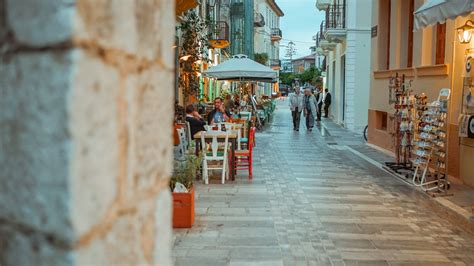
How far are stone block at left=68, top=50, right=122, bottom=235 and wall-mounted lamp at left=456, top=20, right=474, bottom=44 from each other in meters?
8.08

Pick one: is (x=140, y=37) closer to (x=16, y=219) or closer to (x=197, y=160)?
(x=16, y=219)

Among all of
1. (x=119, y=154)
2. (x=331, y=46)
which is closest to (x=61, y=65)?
(x=119, y=154)

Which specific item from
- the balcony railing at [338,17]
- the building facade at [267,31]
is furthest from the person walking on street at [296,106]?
the building facade at [267,31]

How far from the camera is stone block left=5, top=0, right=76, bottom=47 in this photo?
3.56 ft

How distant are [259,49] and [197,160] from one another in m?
48.0

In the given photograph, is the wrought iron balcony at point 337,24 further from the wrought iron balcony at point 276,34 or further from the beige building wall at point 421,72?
the wrought iron balcony at point 276,34

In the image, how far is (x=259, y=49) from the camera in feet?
179

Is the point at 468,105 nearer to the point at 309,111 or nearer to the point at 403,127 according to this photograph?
the point at 403,127

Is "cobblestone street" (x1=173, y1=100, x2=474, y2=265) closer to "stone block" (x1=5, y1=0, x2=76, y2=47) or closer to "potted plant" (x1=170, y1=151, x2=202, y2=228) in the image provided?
"potted plant" (x1=170, y1=151, x2=202, y2=228)

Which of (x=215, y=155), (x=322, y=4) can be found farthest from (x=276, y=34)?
(x=215, y=155)

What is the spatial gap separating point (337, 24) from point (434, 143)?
15.9m

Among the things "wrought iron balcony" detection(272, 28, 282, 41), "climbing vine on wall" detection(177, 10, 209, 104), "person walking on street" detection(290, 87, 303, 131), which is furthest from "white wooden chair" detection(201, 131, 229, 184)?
"wrought iron balcony" detection(272, 28, 282, 41)

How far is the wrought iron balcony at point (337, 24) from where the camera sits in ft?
73.3

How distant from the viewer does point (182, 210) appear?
6.09 m
